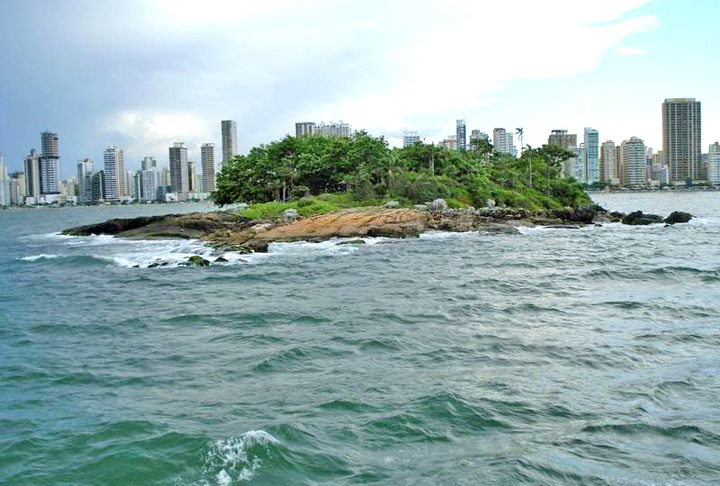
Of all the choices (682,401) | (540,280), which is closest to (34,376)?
(682,401)

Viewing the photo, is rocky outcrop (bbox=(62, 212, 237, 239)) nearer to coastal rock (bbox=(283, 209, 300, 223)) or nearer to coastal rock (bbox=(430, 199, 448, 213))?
coastal rock (bbox=(283, 209, 300, 223))

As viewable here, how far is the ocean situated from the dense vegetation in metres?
42.2

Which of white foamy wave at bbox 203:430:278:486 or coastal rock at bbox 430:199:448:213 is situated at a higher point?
coastal rock at bbox 430:199:448:213

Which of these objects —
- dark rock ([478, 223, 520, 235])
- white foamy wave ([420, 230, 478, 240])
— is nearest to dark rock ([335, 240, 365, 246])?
white foamy wave ([420, 230, 478, 240])

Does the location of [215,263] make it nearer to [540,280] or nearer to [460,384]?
[540,280]

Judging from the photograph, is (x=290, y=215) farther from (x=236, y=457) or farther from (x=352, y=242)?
(x=236, y=457)

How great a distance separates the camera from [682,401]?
40.4 ft

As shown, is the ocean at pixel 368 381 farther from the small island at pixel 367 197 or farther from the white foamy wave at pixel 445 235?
the small island at pixel 367 197

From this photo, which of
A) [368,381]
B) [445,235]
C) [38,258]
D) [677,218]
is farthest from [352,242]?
[677,218]

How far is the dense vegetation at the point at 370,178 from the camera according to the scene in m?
71.9

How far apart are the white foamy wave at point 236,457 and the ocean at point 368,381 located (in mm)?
33

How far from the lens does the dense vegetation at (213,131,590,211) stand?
71875 mm

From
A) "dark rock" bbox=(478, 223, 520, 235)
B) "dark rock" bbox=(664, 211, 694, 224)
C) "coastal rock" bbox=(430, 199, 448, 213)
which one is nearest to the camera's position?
"dark rock" bbox=(478, 223, 520, 235)

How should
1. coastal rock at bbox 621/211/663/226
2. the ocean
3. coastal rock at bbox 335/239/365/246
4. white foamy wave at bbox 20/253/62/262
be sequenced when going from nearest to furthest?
1. the ocean
2. white foamy wave at bbox 20/253/62/262
3. coastal rock at bbox 335/239/365/246
4. coastal rock at bbox 621/211/663/226
